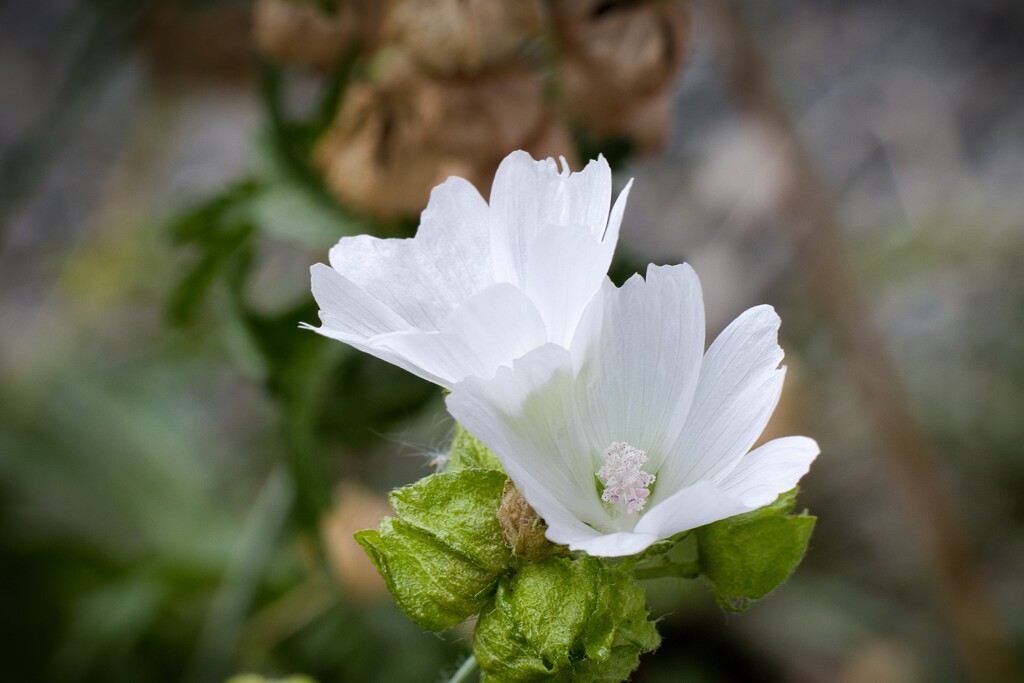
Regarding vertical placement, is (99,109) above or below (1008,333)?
above

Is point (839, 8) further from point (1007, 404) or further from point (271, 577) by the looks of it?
point (271, 577)

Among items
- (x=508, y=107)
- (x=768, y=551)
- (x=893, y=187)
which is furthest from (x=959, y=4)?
(x=768, y=551)

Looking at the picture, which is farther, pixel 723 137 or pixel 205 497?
pixel 723 137

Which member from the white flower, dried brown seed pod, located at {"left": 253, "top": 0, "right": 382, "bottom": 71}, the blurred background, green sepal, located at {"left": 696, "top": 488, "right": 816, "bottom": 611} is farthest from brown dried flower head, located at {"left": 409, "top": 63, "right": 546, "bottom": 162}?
green sepal, located at {"left": 696, "top": 488, "right": 816, "bottom": 611}

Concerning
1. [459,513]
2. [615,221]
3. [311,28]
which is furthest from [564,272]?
[311,28]

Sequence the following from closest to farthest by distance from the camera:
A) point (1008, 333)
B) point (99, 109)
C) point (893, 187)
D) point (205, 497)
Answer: point (205, 497)
point (1008, 333)
point (893, 187)
point (99, 109)

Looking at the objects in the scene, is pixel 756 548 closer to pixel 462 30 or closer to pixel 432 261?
pixel 432 261

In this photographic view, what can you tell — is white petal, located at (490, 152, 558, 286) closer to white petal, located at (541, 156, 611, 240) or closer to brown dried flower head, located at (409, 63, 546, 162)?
white petal, located at (541, 156, 611, 240)
